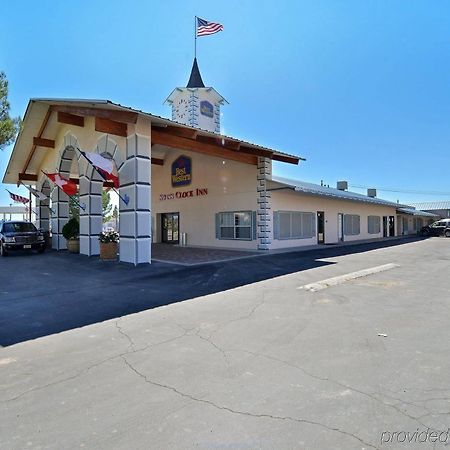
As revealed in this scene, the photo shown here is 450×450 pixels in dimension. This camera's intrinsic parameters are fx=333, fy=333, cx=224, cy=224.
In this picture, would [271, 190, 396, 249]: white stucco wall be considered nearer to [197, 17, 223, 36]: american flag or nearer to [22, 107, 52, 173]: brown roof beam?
Result: [22, 107, 52, 173]: brown roof beam

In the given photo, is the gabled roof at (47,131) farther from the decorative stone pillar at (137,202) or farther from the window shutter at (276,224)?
the window shutter at (276,224)

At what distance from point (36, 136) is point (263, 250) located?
1321 cm

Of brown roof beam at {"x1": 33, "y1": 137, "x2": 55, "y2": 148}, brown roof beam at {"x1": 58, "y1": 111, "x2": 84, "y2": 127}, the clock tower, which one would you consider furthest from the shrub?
the clock tower

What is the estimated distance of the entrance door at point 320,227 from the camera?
67.6ft

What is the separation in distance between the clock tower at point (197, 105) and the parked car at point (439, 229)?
22511mm

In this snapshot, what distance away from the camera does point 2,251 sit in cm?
1518

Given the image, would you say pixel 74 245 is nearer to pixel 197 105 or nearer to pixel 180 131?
pixel 180 131

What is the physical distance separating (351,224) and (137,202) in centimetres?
1788

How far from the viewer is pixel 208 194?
1938cm

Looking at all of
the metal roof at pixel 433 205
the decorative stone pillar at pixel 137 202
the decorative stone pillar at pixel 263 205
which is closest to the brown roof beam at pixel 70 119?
the decorative stone pillar at pixel 137 202

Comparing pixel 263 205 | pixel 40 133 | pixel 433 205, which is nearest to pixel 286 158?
pixel 263 205

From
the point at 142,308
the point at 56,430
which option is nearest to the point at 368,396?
the point at 56,430

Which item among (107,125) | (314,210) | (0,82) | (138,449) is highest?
(0,82)

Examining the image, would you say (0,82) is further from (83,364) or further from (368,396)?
(368,396)
